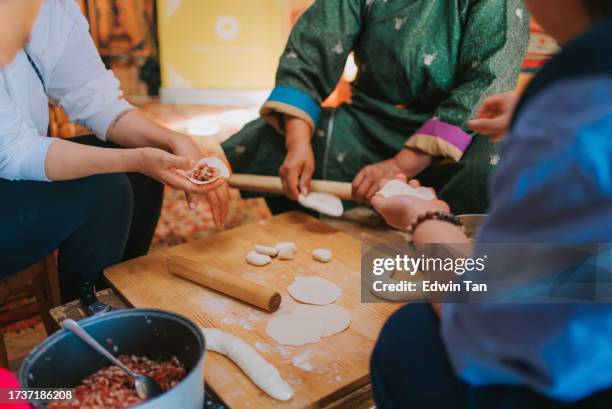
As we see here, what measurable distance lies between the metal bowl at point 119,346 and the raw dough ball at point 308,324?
0.22 meters

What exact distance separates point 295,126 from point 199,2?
3.11 metres

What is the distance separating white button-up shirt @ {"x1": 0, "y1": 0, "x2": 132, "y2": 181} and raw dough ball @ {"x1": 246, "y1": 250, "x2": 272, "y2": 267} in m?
0.50

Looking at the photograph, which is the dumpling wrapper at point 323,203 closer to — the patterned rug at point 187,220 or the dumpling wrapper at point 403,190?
the dumpling wrapper at point 403,190

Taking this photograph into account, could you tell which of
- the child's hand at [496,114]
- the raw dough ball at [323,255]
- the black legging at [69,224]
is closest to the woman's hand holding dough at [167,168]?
the black legging at [69,224]

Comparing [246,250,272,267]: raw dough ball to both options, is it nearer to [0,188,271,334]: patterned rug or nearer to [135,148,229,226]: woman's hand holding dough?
[135,148,229,226]: woman's hand holding dough

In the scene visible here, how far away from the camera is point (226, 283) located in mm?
1117

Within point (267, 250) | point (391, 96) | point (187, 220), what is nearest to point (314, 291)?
point (267, 250)

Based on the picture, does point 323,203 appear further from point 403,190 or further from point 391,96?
point 391,96

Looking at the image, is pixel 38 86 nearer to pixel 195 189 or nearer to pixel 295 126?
pixel 195 189

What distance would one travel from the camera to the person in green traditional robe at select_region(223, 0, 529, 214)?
1.59m

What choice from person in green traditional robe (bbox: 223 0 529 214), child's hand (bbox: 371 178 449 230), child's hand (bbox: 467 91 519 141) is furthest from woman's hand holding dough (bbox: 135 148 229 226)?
child's hand (bbox: 467 91 519 141)

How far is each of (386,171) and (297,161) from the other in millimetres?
276

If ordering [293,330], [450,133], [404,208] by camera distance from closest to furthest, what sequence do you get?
[404,208], [293,330], [450,133]

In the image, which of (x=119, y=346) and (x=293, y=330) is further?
(x=293, y=330)
